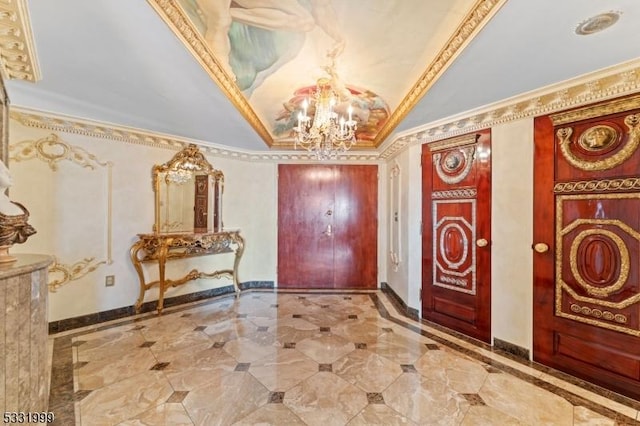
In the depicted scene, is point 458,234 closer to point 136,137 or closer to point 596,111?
point 596,111

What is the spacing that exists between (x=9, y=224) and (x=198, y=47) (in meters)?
1.52

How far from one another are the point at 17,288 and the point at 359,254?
13.2 ft

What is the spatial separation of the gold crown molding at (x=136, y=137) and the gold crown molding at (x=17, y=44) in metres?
0.86

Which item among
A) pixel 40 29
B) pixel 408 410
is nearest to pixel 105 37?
pixel 40 29

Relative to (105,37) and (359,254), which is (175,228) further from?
(359,254)

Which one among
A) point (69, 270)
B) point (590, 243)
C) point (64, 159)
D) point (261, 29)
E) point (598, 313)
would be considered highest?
point (261, 29)

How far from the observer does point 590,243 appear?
2127 mm

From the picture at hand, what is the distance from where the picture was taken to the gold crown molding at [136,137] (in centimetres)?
279

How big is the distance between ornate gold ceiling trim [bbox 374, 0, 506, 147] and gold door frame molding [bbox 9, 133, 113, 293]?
141 inches

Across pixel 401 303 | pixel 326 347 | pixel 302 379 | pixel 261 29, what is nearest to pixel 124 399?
pixel 302 379

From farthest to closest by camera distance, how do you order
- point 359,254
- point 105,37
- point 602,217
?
point 359,254, point 602,217, point 105,37

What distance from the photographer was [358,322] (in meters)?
3.25

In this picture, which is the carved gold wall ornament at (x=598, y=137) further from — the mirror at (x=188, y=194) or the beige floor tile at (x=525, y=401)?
the mirror at (x=188, y=194)

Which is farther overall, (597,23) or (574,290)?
(574,290)
